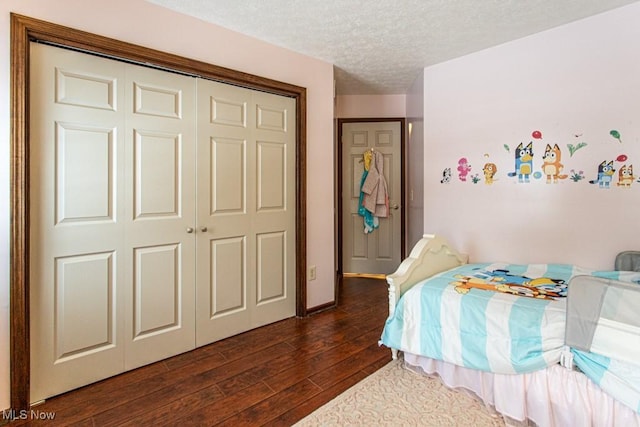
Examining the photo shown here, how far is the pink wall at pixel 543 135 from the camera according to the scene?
7.38ft

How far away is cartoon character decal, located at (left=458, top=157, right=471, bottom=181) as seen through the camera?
303 centimetres

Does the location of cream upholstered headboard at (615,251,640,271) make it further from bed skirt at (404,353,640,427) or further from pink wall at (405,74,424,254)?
pink wall at (405,74,424,254)

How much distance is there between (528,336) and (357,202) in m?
3.04

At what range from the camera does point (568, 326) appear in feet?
4.81

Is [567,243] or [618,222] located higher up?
[618,222]

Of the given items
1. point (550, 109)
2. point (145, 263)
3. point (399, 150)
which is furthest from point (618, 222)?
point (145, 263)

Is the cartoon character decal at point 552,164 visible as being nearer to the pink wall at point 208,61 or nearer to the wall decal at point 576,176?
the wall decal at point 576,176

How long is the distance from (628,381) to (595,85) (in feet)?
6.56

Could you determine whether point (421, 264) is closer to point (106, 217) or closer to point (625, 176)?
point (625, 176)

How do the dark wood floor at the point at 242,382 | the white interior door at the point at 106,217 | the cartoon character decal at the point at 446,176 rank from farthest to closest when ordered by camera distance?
the cartoon character decal at the point at 446,176 < the white interior door at the point at 106,217 < the dark wood floor at the point at 242,382

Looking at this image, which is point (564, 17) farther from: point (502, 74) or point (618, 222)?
point (618, 222)

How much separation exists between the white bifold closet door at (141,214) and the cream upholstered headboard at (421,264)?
1161 millimetres

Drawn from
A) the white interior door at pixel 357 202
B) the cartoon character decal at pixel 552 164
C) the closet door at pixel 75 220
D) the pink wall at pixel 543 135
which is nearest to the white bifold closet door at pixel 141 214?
the closet door at pixel 75 220

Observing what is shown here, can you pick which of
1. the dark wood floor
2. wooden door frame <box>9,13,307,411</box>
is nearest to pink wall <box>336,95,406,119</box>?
the dark wood floor
